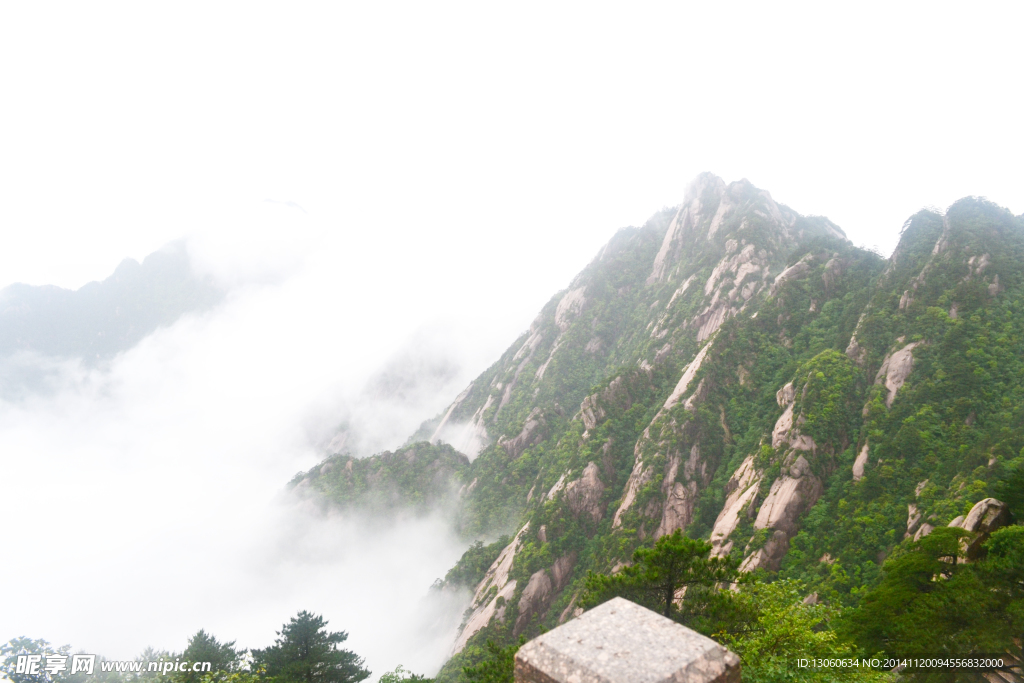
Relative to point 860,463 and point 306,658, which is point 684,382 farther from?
point 306,658

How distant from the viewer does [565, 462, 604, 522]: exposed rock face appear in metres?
63.4

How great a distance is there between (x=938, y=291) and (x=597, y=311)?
82.4m

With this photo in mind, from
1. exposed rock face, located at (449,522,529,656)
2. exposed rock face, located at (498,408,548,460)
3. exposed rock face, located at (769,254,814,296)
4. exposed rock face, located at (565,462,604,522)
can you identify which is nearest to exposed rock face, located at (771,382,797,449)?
exposed rock face, located at (769,254,814,296)

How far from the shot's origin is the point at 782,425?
155 ft

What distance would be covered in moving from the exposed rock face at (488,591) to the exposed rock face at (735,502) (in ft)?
95.2

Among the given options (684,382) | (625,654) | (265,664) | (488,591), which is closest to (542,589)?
(488,591)

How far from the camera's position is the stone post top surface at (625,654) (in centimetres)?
825

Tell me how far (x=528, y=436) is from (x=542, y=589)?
152 ft

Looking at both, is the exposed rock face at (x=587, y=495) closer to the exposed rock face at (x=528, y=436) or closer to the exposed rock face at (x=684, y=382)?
the exposed rock face at (x=684, y=382)

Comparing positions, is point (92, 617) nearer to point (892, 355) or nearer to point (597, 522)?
point (597, 522)

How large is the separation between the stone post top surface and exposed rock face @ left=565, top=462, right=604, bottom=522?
187 feet

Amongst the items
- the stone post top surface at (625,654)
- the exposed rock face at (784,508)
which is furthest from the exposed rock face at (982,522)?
the stone post top surface at (625,654)

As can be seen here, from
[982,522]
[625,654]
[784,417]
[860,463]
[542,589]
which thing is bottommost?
[982,522]

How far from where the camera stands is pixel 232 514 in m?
181
